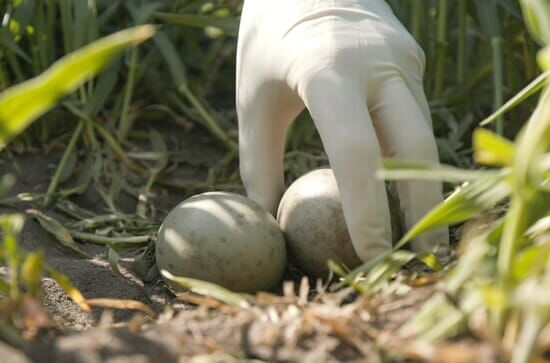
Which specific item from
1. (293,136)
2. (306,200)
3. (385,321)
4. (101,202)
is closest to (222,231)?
(306,200)

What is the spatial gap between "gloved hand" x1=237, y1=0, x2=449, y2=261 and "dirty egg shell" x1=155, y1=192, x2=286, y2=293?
22 centimetres

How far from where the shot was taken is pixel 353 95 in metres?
2.04

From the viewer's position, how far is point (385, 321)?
59.3 inches

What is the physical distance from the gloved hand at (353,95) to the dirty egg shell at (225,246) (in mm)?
216

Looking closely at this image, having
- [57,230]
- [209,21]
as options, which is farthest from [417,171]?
[209,21]

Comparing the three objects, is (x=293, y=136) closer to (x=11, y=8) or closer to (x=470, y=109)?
(x=470, y=109)

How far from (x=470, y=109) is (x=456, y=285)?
210 cm

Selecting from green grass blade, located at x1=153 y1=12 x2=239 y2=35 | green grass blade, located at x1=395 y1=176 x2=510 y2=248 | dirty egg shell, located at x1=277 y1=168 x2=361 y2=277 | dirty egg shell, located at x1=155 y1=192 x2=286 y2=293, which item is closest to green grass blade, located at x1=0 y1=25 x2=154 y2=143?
green grass blade, located at x1=395 y1=176 x2=510 y2=248

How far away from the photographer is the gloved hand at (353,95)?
6.64ft

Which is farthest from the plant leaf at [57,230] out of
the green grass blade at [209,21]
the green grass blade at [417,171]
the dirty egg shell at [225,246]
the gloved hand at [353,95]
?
the green grass blade at [417,171]

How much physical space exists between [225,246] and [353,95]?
459mm

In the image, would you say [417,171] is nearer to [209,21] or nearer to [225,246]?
[225,246]

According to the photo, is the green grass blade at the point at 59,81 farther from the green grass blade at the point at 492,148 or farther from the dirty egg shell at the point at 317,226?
the dirty egg shell at the point at 317,226

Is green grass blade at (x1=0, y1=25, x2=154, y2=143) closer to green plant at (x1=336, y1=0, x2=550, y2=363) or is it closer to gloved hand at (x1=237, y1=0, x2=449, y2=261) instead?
green plant at (x1=336, y1=0, x2=550, y2=363)
